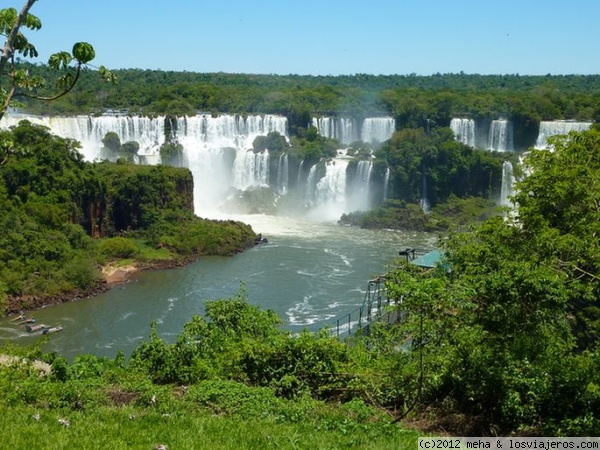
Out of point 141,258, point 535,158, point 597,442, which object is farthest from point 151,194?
point 597,442

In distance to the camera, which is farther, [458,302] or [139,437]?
[458,302]

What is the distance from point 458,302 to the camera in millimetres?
7910

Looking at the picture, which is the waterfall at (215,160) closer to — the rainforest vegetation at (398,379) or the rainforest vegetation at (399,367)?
the rainforest vegetation at (399,367)

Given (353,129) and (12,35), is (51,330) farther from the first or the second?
(353,129)

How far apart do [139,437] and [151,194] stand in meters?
32.6

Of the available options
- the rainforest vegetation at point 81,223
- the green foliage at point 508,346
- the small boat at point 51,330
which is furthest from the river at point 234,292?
the green foliage at point 508,346

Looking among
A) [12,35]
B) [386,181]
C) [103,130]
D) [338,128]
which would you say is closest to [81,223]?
[103,130]

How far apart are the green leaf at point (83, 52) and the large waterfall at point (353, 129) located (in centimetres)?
5001

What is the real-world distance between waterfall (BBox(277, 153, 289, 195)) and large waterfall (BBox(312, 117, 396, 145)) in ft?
21.7

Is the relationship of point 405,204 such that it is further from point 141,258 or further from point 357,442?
point 357,442

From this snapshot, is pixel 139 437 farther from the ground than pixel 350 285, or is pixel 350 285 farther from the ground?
pixel 139 437

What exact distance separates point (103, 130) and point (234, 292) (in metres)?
23.7

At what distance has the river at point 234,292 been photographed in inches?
902

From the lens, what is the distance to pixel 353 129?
180ft
